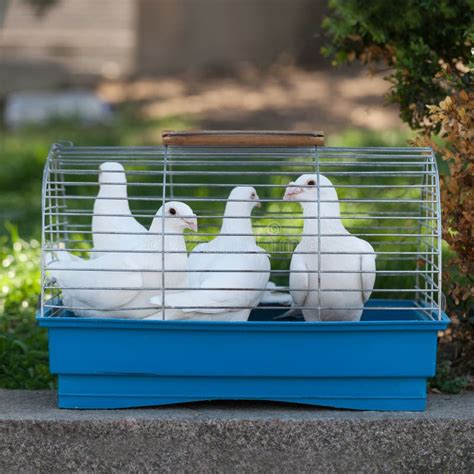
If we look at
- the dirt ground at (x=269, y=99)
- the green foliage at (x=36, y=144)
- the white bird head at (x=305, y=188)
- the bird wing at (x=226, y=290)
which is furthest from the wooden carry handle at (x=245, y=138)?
the dirt ground at (x=269, y=99)

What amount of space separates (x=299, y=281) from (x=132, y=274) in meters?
0.54

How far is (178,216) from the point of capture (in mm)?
2949

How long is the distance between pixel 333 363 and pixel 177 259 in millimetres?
602

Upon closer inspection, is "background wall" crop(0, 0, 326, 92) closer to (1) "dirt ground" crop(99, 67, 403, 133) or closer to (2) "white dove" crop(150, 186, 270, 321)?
(1) "dirt ground" crop(99, 67, 403, 133)

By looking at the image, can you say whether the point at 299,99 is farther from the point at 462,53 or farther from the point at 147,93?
the point at 462,53

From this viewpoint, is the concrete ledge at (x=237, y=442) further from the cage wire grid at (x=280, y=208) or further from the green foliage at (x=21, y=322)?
the green foliage at (x=21, y=322)

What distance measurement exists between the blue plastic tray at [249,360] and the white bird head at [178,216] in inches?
13.8

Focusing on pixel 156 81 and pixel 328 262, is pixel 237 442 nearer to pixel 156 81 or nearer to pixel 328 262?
pixel 328 262

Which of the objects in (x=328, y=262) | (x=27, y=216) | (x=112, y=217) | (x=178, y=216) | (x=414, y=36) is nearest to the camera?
(x=178, y=216)

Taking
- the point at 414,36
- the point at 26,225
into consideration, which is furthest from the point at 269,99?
the point at 414,36

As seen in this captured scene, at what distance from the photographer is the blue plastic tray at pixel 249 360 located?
281 centimetres

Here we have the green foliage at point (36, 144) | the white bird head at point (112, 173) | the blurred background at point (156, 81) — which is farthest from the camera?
the blurred background at point (156, 81)

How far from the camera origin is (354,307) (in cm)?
307

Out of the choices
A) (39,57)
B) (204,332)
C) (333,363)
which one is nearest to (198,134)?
(204,332)
